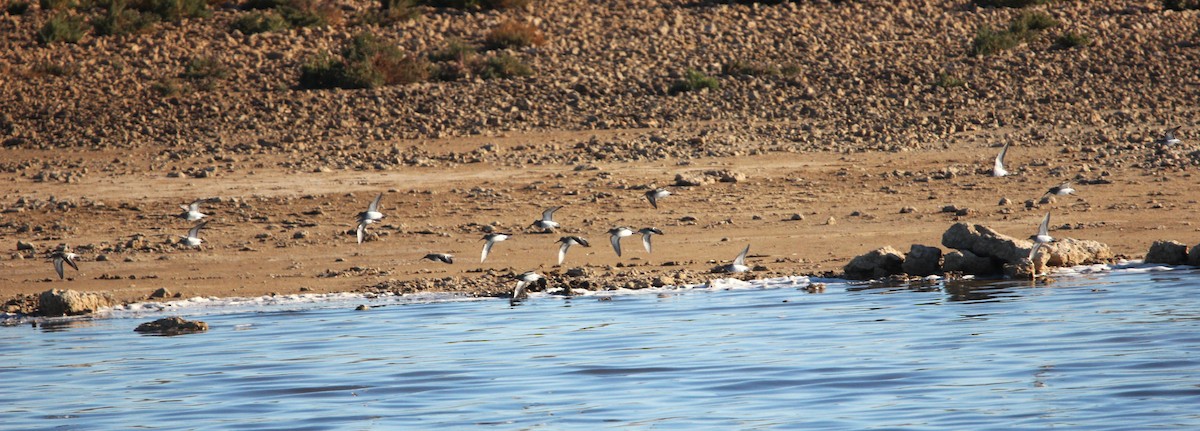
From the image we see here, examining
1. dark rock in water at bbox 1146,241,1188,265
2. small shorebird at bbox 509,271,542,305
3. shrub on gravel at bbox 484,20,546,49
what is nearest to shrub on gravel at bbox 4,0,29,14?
shrub on gravel at bbox 484,20,546,49

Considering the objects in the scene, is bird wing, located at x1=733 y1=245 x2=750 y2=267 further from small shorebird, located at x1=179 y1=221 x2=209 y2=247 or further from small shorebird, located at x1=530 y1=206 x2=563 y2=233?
small shorebird, located at x1=179 y1=221 x2=209 y2=247

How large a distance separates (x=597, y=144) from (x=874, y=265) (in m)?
6.21

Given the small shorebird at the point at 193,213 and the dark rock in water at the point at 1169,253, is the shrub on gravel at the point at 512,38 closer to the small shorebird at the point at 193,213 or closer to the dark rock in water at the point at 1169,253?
the small shorebird at the point at 193,213

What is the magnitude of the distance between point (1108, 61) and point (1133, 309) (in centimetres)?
1066

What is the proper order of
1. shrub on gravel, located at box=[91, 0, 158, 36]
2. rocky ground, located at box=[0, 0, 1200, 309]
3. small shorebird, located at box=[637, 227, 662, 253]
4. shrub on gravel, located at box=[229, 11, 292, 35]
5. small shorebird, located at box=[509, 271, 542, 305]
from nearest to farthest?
small shorebird, located at box=[509, 271, 542, 305]
small shorebird, located at box=[637, 227, 662, 253]
rocky ground, located at box=[0, 0, 1200, 309]
shrub on gravel, located at box=[91, 0, 158, 36]
shrub on gravel, located at box=[229, 11, 292, 35]

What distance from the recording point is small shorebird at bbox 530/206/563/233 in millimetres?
15625

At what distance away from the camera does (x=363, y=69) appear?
22.4 metres

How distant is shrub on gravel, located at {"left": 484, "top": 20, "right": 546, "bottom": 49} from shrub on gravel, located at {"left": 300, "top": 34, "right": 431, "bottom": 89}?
1428mm

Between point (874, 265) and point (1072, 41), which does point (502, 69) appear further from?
point (874, 265)

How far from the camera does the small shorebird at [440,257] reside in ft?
48.0

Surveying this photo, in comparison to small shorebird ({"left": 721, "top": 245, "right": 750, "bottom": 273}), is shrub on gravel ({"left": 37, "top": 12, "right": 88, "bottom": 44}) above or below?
above

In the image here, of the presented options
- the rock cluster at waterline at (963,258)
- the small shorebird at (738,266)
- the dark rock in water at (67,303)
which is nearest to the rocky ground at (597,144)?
the small shorebird at (738,266)

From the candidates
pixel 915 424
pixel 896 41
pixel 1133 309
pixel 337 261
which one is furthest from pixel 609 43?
pixel 915 424

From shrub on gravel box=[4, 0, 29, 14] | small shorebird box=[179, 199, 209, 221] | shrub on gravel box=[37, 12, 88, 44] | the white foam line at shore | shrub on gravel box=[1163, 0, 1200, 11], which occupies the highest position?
shrub on gravel box=[4, 0, 29, 14]
